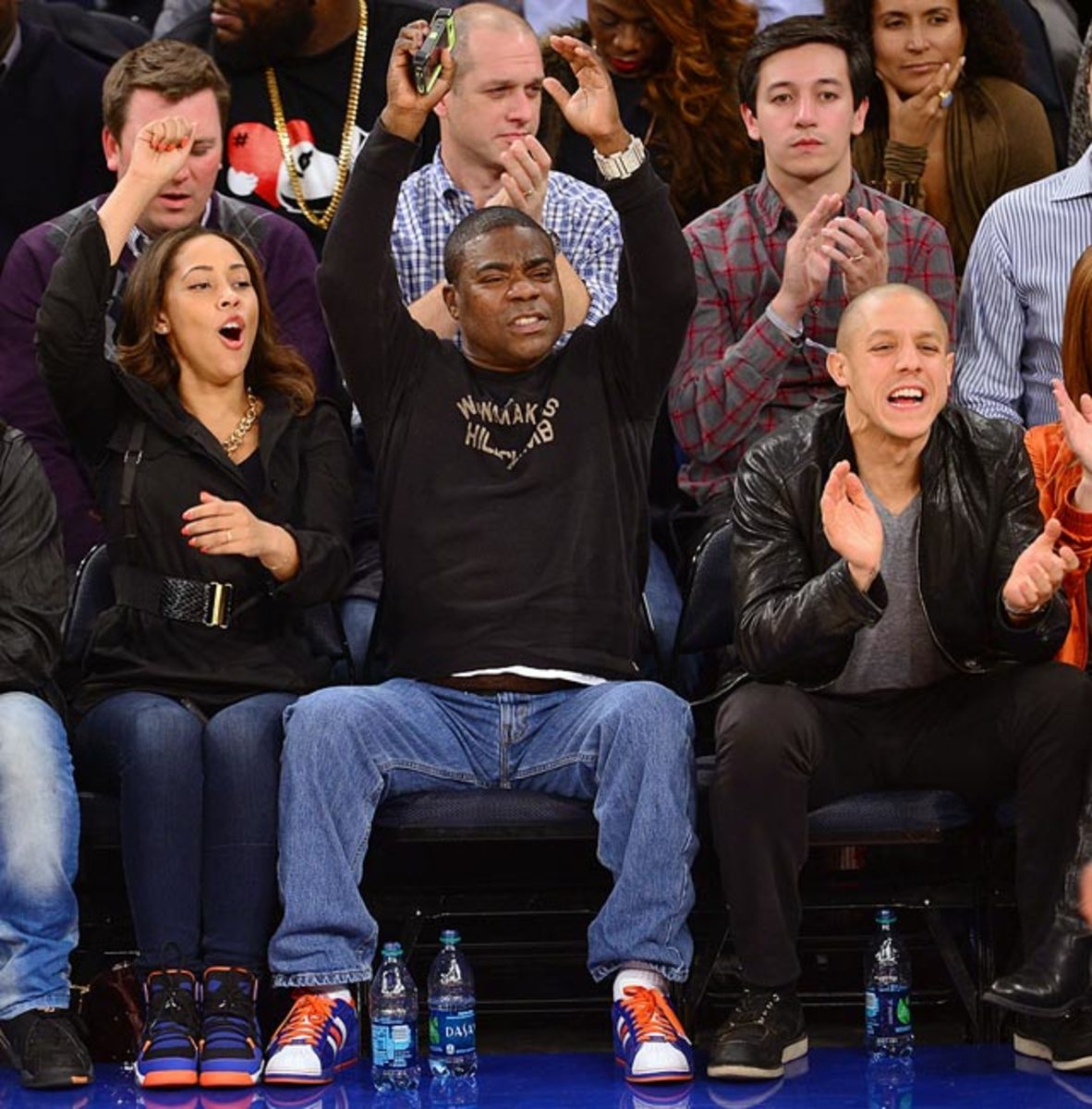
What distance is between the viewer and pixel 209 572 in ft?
15.9

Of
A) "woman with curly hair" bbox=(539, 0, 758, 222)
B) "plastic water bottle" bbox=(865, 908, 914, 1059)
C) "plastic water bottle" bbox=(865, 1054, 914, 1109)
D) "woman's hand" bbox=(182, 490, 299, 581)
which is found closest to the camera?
"plastic water bottle" bbox=(865, 1054, 914, 1109)

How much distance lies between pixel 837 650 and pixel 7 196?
2.56 metres

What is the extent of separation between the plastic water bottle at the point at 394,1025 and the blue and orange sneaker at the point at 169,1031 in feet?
1.08

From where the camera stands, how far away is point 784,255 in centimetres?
548

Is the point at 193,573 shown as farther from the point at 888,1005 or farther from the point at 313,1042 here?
the point at 888,1005

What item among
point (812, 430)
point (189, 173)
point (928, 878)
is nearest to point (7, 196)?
point (189, 173)

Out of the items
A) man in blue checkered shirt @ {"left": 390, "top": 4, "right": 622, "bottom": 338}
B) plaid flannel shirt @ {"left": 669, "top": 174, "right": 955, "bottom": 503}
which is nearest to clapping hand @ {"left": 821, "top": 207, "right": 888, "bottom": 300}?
plaid flannel shirt @ {"left": 669, "top": 174, "right": 955, "bottom": 503}

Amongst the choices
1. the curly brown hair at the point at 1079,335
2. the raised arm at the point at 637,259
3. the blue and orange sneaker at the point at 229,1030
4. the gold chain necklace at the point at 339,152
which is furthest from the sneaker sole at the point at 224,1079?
the gold chain necklace at the point at 339,152

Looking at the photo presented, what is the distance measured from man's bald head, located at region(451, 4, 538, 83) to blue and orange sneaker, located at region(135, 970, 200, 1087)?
2225 millimetres

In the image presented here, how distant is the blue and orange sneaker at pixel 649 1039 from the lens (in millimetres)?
4340

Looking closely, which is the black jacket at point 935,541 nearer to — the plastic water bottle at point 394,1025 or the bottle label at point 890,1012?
the bottle label at point 890,1012

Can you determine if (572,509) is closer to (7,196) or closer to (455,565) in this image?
(455,565)

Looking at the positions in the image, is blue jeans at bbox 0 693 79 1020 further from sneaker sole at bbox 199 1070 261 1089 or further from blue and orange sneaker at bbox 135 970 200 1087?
sneaker sole at bbox 199 1070 261 1089

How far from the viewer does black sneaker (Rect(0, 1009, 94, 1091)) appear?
4.36m
